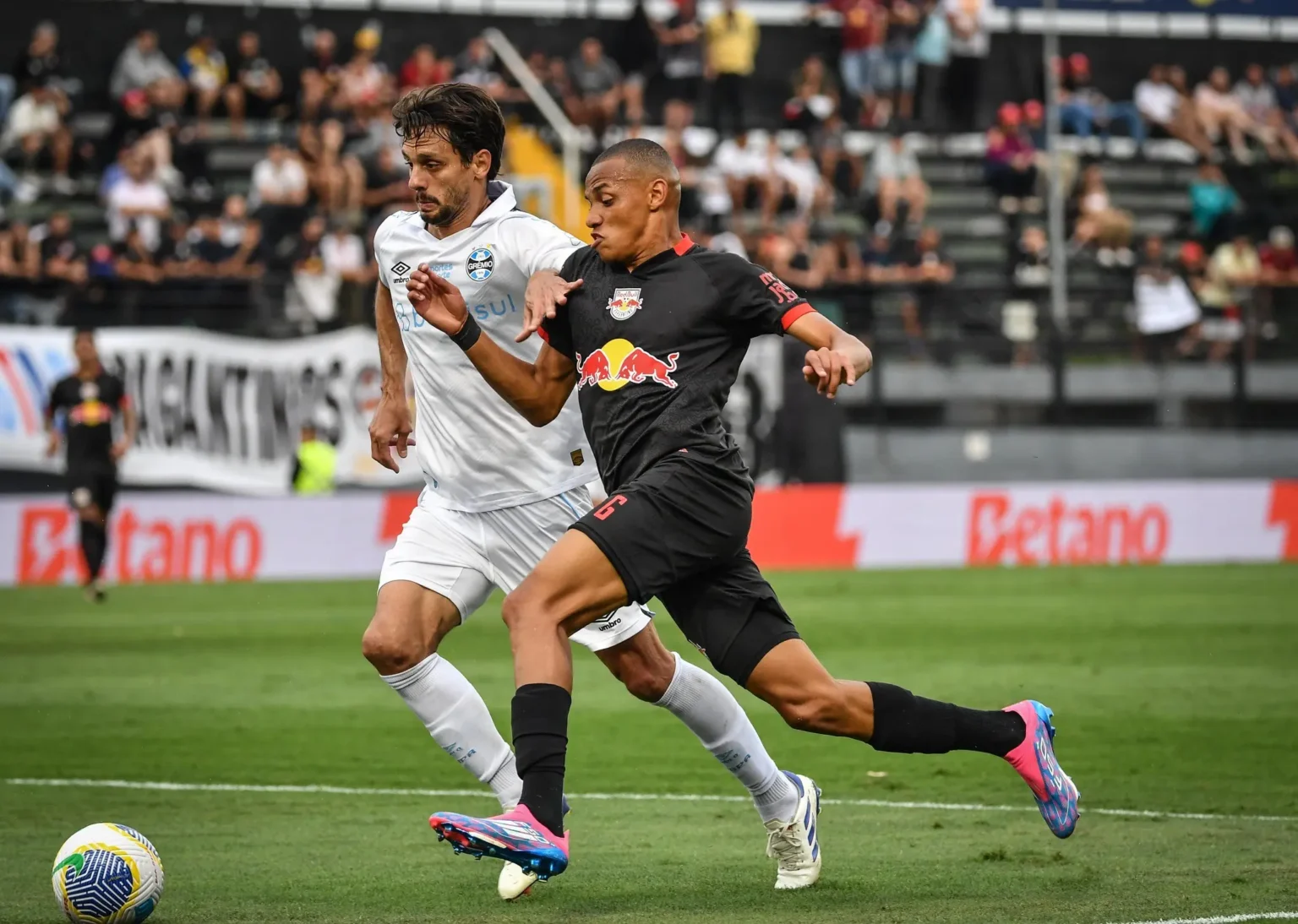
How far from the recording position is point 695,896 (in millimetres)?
6320

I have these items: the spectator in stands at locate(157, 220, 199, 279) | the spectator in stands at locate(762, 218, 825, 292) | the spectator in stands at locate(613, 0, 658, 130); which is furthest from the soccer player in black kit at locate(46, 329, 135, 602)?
the spectator in stands at locate(613, 0, 658, 130)

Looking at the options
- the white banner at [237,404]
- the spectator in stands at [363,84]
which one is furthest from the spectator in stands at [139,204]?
the spectator in stands at [363,84]

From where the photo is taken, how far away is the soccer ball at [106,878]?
581 cm

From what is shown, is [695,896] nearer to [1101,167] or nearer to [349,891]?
[349,891]

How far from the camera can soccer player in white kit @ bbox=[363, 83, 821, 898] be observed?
678cm

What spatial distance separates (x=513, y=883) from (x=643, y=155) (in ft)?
7.81

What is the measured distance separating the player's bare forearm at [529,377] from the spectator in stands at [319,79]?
777 inches

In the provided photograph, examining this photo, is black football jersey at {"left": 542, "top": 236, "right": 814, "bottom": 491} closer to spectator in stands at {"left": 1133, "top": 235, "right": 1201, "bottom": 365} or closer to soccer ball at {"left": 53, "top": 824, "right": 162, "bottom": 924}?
soccer ball at {"left": 53, "top": 824, "right": 162, "bottom": 924}

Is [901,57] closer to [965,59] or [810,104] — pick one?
[965,59]

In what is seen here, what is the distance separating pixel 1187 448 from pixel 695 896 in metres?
17.9

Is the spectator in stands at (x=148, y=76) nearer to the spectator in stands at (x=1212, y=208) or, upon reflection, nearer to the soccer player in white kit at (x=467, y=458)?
the spectator in stands at (x=1212, y=208)

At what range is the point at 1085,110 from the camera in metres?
29.9

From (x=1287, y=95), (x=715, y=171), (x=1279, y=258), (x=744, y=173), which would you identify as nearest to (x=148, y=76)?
(x=715, y=171)

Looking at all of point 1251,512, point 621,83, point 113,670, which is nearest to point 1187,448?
point 1251,512
